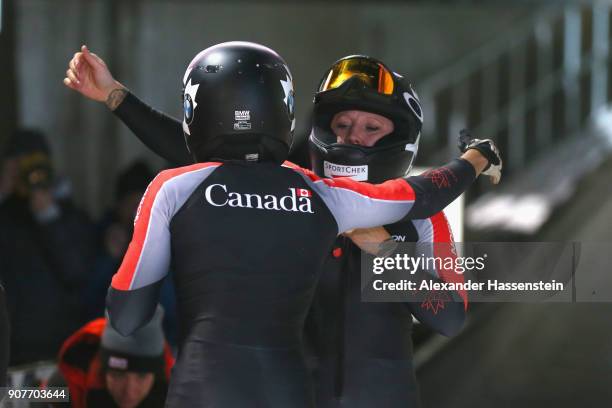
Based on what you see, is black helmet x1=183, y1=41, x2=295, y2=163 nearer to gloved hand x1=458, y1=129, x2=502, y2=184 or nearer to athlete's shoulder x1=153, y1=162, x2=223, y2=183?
athlete's shoulder x1=153, y1=162, x2=223, y2=183

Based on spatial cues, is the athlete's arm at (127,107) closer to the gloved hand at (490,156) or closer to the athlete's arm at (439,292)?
the athlete's arm at (439,292)

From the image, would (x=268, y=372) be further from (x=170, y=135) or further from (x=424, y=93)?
(x=424, y=93)

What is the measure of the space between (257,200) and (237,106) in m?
0.25

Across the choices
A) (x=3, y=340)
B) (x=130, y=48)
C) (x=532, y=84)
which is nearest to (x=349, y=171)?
(x=3, y=340)

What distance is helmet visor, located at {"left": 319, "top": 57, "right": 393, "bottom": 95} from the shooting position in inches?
128

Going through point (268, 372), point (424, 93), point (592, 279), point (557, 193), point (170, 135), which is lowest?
point (268, 372)

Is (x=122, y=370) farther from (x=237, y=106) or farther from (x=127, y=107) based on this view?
(x=237, y=106)

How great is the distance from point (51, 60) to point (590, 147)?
3745mm

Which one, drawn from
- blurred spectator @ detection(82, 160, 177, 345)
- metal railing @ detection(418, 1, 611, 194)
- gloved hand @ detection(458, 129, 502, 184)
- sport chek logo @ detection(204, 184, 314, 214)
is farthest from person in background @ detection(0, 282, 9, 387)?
→ metal railing @ detection(418, 1, 611, 194)

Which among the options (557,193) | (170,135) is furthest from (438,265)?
(557,193)

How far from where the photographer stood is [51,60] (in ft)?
25.0

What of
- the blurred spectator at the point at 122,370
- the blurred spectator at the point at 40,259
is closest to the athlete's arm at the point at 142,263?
the blurred spectator at the point at 122,370

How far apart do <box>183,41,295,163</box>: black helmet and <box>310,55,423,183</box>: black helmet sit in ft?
1.20

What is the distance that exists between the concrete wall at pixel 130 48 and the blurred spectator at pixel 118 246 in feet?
5.24
